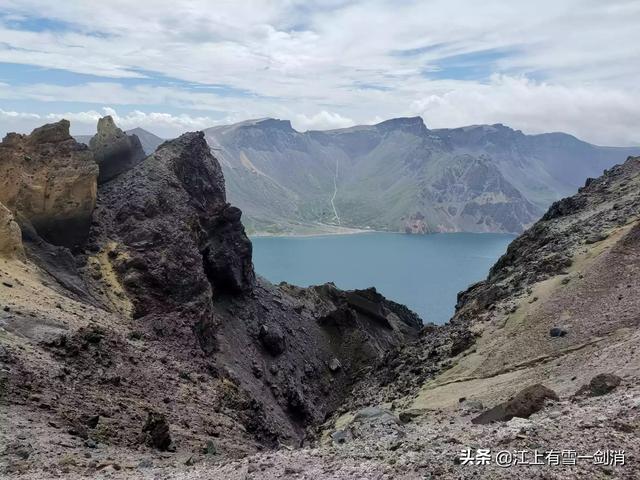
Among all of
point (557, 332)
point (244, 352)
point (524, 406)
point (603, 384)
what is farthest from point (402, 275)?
point (524, 406)

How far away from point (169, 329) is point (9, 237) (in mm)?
9714

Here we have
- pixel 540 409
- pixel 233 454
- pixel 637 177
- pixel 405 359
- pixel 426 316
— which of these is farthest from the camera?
pixel 426 316

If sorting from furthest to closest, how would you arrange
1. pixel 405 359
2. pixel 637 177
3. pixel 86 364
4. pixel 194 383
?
pixel 637 177 < pixel 405 359 < pixel 194 383 < pixel 86 364

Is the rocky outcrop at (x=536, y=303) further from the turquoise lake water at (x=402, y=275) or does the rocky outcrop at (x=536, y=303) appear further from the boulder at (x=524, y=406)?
the turquoise lake water at (x=402, y=275)

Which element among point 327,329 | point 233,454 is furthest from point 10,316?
point 327,329

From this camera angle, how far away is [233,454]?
17.8 meters

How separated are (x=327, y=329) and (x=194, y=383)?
32.5 metres

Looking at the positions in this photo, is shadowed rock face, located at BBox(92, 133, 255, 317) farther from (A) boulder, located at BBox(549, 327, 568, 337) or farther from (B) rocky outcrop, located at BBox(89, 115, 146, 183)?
(A) boulder, located at BBox(549, 327, 568, 337)

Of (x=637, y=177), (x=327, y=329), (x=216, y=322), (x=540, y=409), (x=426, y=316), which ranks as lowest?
(x=426, y=316)

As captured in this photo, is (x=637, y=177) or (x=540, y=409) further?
(x=637, y=177)

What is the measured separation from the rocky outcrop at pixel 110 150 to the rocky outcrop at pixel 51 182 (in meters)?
8.70

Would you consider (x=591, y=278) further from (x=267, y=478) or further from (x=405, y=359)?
(x=267, y=478)

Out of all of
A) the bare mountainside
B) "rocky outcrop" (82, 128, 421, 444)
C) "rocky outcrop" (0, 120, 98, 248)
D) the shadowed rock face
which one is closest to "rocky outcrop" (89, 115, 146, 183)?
the bare mountainside

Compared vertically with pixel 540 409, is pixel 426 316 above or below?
below
